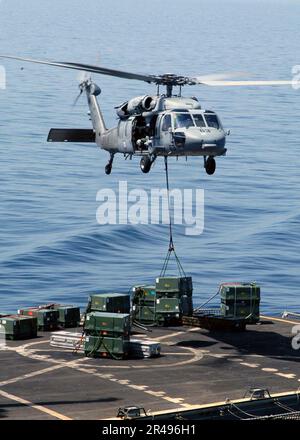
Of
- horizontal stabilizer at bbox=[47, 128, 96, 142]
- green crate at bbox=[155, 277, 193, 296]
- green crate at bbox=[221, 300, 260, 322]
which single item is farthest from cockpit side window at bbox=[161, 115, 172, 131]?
green crate at bbox=[221, 300, 260, 322]

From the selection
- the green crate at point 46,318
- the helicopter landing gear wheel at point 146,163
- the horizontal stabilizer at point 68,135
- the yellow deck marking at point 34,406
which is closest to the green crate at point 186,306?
the green crate at point 46,318

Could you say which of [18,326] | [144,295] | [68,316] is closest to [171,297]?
[144,295]

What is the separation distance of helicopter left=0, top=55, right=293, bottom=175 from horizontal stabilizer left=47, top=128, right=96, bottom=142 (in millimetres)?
3081

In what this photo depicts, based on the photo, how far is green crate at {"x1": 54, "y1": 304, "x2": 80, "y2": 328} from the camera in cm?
7481

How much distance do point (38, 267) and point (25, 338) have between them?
175 ft

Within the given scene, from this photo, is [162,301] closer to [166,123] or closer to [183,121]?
[166,123]

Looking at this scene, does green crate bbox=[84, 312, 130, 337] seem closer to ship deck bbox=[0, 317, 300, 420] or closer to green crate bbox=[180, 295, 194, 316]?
ship deck bbox=[0, 317, 300, 420]

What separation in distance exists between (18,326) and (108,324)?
750cm

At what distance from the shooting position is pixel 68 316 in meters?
75.0

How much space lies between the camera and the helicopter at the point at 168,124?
211ft
